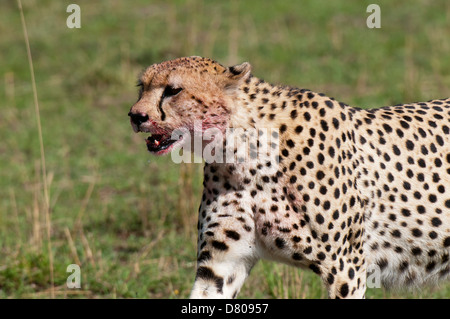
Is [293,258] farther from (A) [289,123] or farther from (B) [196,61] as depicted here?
(B) [196,61]

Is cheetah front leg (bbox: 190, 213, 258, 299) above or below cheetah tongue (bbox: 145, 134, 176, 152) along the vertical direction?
below

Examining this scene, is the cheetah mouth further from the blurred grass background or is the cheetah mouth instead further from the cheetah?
the blurred grass background

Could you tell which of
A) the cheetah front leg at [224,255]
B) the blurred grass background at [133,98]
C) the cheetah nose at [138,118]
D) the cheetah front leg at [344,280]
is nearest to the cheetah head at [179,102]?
the cheetah nose at [138,118]

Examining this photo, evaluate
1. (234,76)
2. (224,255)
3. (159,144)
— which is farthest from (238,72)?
(224,255)

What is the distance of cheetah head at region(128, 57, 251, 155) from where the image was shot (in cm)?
310

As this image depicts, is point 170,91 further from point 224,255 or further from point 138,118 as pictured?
point 224,255

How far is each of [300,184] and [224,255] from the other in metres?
0.38

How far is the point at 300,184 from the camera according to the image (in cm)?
326

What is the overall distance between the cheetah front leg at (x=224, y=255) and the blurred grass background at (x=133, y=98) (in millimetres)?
770

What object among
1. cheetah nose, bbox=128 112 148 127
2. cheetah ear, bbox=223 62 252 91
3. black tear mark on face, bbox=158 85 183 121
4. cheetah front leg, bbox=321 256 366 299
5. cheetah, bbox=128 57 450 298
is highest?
cheetah ear, bbox=223 62 252 91

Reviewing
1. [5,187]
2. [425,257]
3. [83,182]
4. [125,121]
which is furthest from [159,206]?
[425,257]

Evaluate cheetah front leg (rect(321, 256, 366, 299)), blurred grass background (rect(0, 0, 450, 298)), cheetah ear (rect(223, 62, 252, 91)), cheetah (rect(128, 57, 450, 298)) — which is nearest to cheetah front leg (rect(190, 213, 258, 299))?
cheetah (rect(128, 57, 450, 298))

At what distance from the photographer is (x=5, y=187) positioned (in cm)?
600

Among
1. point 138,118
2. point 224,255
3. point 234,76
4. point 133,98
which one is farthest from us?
point 133,98
